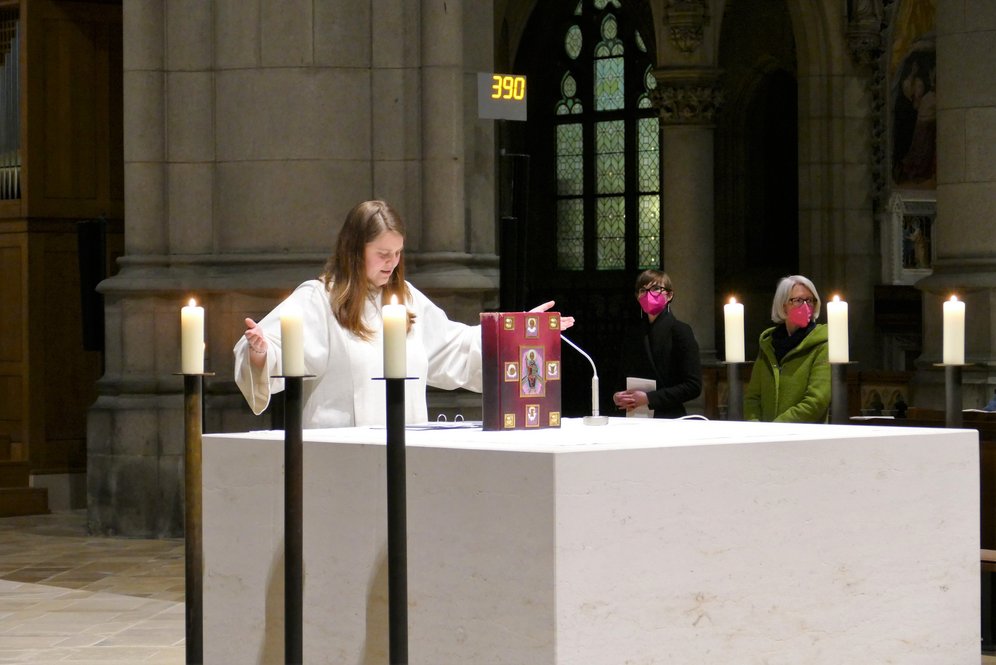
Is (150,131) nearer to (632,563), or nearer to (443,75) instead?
(443,75)

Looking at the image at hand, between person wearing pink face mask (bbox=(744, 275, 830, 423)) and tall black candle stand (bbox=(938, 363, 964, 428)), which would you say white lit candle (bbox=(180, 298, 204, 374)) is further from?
person wearing pink face mask (bbox=(744, 275, 830, 423))

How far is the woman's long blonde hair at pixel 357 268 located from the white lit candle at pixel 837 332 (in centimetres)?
134

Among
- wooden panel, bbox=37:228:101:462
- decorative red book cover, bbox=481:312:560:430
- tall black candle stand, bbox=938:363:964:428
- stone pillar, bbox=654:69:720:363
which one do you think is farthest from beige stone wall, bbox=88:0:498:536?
stone pillar, bbox=654:69:720:363

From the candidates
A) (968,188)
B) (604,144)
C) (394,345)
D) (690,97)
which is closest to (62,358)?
(968,188)

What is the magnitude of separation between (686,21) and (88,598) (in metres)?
12.7

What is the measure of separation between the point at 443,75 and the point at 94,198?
4116mm

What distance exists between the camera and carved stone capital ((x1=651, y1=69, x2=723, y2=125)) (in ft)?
66.6

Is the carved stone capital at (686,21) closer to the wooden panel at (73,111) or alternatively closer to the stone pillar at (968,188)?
the stone pillar at (968,188)

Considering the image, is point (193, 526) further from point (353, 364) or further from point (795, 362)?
point (795, 362)

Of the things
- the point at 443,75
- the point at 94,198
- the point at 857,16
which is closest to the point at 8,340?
the point at 94,198

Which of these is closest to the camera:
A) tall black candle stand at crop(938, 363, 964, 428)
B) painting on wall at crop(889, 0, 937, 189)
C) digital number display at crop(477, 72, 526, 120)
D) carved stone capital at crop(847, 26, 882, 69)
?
tall black candle stand at crop(938, 363, 964, 428)

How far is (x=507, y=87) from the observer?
11.5m

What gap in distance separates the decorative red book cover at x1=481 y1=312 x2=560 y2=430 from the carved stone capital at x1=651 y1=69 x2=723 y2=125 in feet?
51.4

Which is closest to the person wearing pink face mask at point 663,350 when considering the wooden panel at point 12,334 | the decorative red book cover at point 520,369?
the decorative red book cover at point 520,369
